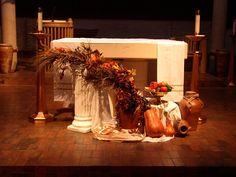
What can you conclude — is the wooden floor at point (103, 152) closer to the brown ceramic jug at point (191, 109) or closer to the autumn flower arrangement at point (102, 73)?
the brown ceramic jug at point (191, 109)

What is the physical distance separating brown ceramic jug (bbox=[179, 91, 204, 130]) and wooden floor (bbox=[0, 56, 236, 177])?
129 mm

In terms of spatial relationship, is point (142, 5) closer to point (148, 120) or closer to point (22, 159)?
point (148, 120)

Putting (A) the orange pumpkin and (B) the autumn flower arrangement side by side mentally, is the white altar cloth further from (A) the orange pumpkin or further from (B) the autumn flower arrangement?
(A) the orange pumpkin

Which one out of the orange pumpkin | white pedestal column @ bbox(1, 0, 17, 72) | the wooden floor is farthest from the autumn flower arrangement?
white pedestal column @ bbox(1, 0, 17, 72)

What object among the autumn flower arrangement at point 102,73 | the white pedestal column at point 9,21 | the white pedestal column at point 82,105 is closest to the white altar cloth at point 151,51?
the autumn flower arrangement at point 102,73

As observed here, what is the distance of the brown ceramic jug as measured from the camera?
206 inches

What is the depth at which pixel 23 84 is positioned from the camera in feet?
28.1

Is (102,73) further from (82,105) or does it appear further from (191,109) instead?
(191,109)

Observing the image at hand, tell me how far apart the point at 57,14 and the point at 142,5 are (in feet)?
7.32

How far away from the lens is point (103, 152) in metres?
4.44

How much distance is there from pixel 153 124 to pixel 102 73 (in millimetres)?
770
